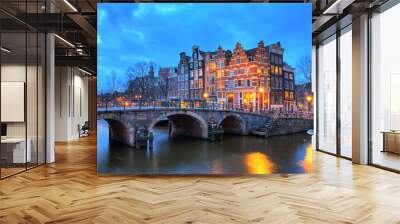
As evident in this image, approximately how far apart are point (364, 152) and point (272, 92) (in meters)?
3.21

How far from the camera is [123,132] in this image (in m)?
6.07

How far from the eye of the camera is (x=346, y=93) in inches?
336

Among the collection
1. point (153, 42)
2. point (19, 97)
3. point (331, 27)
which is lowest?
point (19, 97)

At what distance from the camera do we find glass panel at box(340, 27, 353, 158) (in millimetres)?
8273

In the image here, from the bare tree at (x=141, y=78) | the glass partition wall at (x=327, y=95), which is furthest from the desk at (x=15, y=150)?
the glass partition wall at (x=327, y=95)

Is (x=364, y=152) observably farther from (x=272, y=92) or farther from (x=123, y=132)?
(x=123, y=132)

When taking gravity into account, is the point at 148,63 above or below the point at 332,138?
above

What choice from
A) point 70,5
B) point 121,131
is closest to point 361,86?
point 121,131

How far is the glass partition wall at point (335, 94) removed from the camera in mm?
8422

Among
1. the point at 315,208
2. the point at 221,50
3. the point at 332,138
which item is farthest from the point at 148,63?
the point at 332,138

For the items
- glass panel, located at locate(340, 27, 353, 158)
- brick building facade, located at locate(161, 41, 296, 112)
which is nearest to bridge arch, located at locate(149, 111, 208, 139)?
brick building facade, located at locate(161, 41, 296, 112)

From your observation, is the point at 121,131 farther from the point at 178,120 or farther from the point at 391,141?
the point at 391,141

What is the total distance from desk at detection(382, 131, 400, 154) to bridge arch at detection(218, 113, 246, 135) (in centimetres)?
323

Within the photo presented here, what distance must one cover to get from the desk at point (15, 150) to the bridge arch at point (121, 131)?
230 cm
